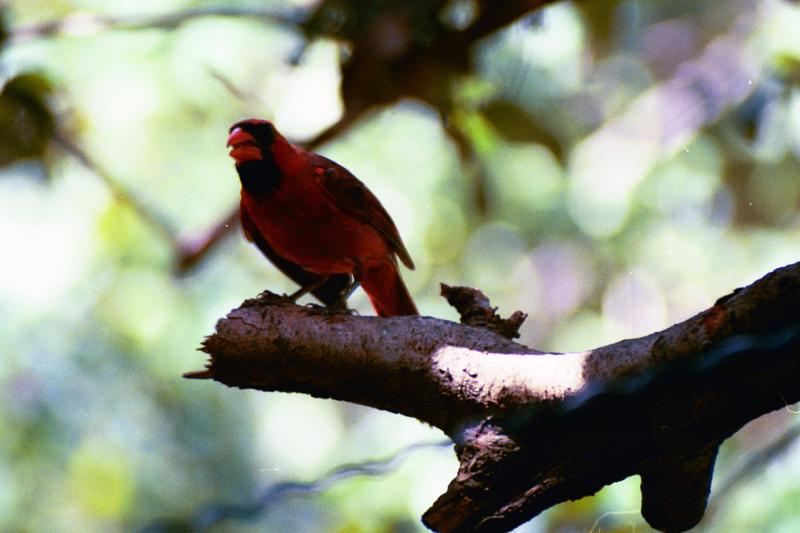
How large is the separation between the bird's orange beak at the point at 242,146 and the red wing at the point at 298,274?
0.54 feet

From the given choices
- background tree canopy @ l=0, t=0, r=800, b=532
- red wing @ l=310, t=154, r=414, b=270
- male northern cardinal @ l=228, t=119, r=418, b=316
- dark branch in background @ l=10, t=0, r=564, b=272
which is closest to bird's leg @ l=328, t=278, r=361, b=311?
male northern cardinal @ l=228, t=119, r=418, b=316

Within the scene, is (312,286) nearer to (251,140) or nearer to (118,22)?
(251,140)

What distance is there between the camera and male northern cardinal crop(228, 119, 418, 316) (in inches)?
115

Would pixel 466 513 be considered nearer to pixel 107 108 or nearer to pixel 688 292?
pixel 688 292

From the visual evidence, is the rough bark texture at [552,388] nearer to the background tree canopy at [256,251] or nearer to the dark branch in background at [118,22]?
the dark branch in background at [118,22]

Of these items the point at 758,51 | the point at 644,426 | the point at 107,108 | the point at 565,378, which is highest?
the point at 107,108

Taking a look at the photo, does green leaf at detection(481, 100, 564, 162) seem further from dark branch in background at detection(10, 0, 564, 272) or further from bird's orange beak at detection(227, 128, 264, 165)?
bird's orange beak at detection(227, 128, 264, 165)

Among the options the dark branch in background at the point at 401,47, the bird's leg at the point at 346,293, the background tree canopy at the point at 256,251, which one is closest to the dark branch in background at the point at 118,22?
the dark branch in background at the point at 401,47

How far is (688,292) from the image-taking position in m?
5.79

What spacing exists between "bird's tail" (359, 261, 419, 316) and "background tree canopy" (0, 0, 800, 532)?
1833mm

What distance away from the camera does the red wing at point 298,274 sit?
309cm

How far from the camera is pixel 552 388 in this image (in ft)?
6.01

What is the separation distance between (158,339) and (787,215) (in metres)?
3.76

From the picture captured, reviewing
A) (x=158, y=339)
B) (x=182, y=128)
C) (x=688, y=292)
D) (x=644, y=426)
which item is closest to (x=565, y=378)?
(x=644, y=426)
